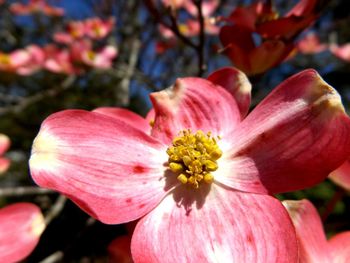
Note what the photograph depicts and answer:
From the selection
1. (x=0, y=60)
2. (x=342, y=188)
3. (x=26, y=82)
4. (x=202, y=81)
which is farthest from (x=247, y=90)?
(x=26, y=82)

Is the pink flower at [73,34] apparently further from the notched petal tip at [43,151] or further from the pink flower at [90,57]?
the notched petal tip at [43,151]

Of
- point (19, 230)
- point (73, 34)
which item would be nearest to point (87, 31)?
point (73, 34)

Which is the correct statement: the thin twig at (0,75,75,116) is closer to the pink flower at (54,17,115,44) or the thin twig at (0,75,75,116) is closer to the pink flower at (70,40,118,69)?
the pink flower at (70,40,118,69)

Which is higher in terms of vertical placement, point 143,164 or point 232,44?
point 232,44

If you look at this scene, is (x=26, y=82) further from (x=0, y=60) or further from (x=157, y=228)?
(x=157, y=228)

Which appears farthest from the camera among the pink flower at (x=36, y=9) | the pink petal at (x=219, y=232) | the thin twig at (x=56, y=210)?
the pink flower at (x=36, y=9)

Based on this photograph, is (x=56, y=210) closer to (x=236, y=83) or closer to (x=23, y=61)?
(x=236, y=83)

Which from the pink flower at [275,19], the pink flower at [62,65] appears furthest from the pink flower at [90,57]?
the pink flower at [275,19]
